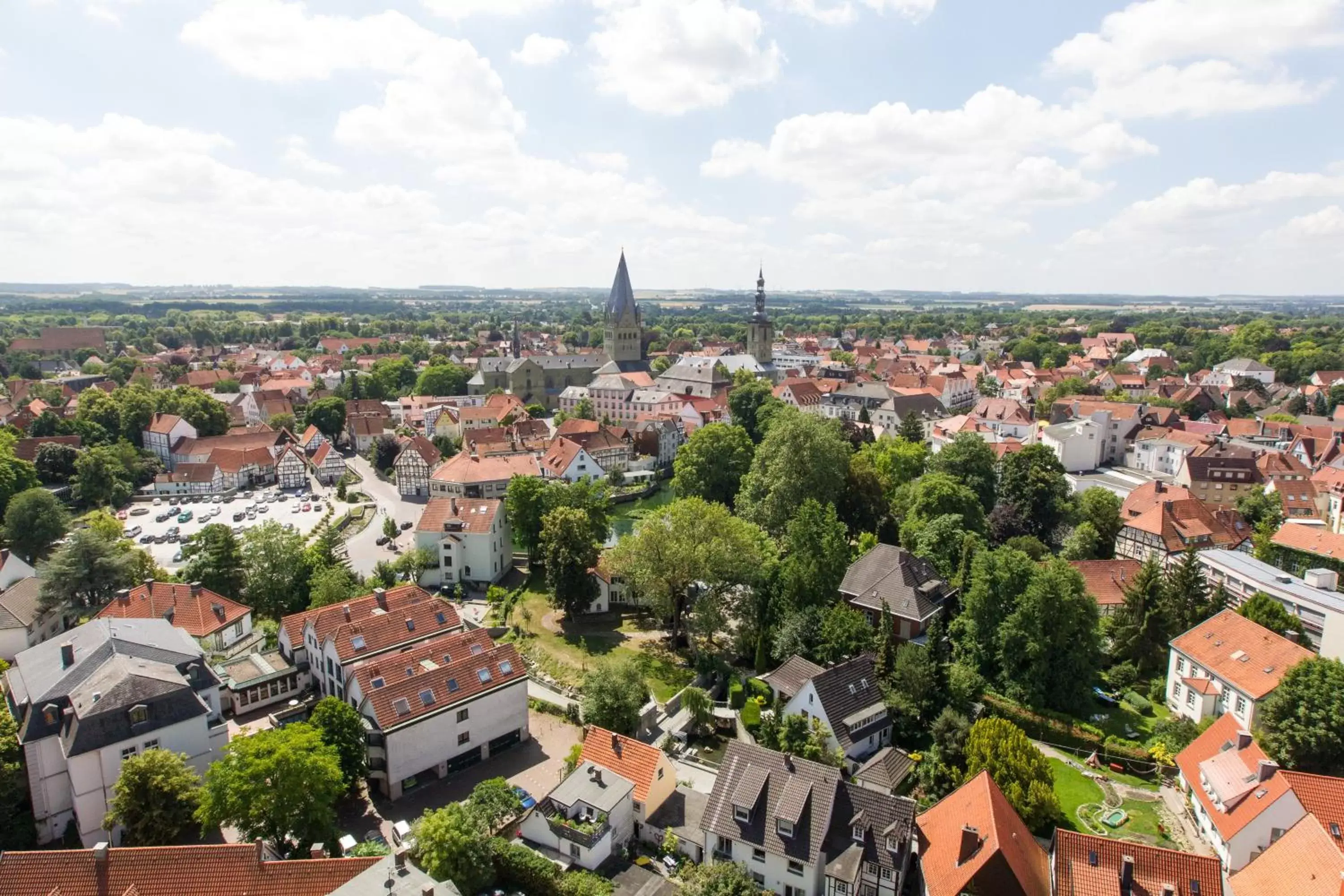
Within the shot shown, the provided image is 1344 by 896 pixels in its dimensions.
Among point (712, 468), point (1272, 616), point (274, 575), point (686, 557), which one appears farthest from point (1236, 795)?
point (274, 575)

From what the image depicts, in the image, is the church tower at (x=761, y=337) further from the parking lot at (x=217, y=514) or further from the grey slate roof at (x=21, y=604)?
the grey slate roof at (x=21, y=604)

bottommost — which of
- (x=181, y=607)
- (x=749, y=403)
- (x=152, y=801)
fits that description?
(x=152, y=801)

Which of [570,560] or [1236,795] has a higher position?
[570,560]

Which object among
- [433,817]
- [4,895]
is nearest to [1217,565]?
[433,817]

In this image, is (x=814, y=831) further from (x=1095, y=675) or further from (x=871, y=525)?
(x=871, y=525)

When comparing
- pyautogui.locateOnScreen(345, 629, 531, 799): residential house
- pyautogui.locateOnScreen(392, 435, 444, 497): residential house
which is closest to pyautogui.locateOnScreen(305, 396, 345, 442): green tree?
pyautogui.locateOnScreen(392, 435, 444, 497): residential house

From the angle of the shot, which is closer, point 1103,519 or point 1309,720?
point 1309,720

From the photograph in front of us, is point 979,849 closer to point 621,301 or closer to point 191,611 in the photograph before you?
point 191,611
